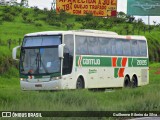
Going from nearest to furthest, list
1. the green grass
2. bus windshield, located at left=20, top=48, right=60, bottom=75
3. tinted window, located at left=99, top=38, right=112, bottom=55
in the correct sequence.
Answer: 1. the green grass
2. bus windshield, located at left=20, top=48, right=60, bottom=75
3. tinted window, located at left=99, top=38, right=112, bottom=55

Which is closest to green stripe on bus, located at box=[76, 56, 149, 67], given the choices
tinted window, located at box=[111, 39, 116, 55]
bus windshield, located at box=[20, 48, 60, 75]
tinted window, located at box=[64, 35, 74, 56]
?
tinted window, located at box=[111, 39, 116, 55]

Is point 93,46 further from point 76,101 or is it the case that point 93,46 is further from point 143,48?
point 76,101

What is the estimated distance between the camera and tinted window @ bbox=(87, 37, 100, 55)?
2890cm

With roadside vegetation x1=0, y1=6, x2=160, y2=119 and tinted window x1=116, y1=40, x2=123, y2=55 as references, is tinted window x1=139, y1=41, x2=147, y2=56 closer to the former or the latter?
roadside vegetation x1=0, y1=6, x2=160, y2=119

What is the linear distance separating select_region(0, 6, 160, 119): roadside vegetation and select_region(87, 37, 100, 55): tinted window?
3.35 meters

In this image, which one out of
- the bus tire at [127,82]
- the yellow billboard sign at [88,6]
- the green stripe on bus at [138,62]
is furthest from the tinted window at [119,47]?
the yellow billboard sign at [88,6]

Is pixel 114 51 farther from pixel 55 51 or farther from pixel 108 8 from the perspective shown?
pixel 108 8

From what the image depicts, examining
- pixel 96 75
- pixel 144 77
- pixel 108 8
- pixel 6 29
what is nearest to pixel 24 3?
pixel 108 8

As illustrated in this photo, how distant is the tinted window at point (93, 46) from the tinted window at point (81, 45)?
413mm

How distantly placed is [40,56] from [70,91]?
15.1 ft

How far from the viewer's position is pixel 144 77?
3569 centimetres

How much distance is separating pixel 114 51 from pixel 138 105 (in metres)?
13.8

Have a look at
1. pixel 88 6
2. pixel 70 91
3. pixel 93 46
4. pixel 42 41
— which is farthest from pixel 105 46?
pixel 88 6

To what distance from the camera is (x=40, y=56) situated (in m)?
26.8
